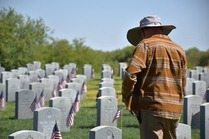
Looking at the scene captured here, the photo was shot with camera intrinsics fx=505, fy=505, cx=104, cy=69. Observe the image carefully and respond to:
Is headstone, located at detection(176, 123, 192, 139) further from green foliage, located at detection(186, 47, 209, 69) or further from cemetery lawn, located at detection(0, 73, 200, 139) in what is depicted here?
green foliage, located at detection(186, 47, 209, 69)

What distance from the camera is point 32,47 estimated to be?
32.5 m

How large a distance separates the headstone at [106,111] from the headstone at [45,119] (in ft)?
6.69

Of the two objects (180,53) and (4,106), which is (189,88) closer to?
(4,106)

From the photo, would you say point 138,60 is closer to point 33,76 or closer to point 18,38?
point 33,76

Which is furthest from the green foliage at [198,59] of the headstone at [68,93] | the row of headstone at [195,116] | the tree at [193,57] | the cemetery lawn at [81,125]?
the row of headstone at [195,116]

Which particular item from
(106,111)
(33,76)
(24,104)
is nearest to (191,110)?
(106,111)

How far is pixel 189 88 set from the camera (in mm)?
18312

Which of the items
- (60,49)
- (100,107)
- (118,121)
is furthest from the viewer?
(60,49)

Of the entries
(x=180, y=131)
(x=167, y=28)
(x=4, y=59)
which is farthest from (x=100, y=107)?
(x=4, y=59)

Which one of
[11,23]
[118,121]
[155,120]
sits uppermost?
[11,23]

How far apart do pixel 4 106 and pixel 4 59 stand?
47.5ft

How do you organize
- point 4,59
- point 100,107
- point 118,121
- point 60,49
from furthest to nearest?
point 60,49 → point 4,59 → point 118,121 → point 100,107

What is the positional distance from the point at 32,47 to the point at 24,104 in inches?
737

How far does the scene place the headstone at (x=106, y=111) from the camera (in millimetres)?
11977
